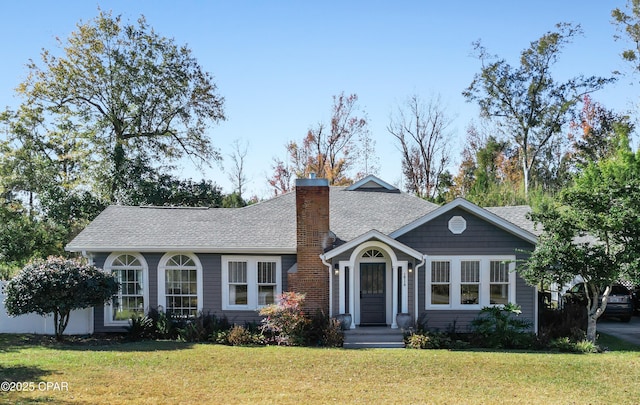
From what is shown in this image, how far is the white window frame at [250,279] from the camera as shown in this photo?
18312mm

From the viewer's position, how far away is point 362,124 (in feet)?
147

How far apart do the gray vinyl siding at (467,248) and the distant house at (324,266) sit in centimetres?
3

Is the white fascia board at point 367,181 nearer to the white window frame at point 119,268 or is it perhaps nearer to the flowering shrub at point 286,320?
the flowering shrub at point 286,320

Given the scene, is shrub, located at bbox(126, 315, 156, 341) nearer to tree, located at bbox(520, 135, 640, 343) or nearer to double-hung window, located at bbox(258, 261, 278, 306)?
double-hung window, located at bbox(258, 261, 278, 306)

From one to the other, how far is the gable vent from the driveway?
660cm

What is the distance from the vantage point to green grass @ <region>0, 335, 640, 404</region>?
11.0 metres

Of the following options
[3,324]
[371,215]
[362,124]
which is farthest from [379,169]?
[3,324]

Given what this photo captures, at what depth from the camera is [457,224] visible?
701 inches

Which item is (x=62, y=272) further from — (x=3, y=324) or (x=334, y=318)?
(x=334, y=318)

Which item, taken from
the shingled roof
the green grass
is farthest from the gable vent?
the green grass

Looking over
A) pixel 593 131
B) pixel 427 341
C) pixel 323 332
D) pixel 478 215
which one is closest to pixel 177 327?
pixel 323 332

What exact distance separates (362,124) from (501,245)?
2831cm

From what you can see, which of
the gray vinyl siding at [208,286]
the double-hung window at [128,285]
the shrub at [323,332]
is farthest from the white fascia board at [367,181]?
the double-hung window at [128,285]

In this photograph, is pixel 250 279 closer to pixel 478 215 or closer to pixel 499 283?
pixel 478 215
